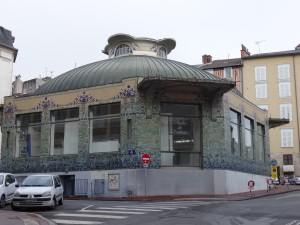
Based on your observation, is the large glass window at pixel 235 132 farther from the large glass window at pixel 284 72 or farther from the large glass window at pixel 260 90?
the large glass window at pixel 284 72

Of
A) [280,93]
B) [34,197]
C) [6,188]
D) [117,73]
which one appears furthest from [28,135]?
[280,93]

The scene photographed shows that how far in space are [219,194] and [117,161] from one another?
690 centimetres

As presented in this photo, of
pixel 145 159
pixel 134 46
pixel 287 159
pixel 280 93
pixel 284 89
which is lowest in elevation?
pixel 145 159

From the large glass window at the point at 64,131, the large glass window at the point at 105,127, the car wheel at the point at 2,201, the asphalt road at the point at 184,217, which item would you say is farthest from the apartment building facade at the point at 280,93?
the car wheel at the point at 2,201

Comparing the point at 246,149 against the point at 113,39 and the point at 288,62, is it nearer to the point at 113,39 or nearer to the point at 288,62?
the point at 113,39

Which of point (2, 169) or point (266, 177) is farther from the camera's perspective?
point (266, 177)

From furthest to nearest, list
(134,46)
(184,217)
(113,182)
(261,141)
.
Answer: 1. (261,141)
2. (134,46)
3. (113,182)
4. (184,217)

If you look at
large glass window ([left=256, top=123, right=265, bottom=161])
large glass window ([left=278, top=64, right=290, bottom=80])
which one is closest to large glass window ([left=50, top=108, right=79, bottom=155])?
large glass window ([left=256, top=123, right=265, bottom=161])

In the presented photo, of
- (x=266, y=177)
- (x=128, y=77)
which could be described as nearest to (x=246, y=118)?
(x=266, y=177)

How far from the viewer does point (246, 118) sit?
1412 inches

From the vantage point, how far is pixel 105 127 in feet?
97.1

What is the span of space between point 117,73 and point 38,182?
14.3 metres

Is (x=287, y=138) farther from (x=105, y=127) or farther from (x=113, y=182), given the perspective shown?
(x=113, y=182)

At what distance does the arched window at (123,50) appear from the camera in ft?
124
